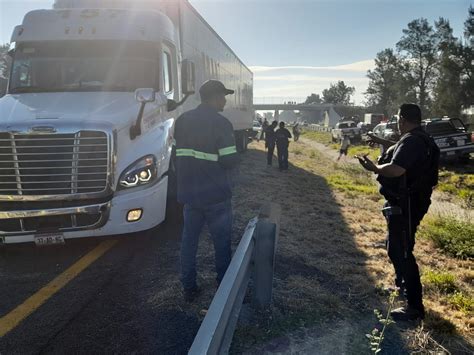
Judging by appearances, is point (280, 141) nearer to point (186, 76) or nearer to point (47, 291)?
point (186, 76)

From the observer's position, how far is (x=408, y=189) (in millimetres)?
3436

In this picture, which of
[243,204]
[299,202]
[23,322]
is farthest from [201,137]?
[299,202]

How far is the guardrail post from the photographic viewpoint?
317 centimetres

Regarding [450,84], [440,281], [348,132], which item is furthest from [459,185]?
[450,84]

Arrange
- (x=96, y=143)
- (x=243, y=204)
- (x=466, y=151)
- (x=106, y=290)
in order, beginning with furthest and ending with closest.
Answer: (x=466, y=151) → (x=243, y=204) → (x=96, y=143) → (x=106, y=290)

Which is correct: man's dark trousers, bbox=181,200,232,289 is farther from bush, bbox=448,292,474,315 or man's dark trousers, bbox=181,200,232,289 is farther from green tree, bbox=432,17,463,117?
green tree, bbox=432,17,463,117

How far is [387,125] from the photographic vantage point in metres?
22.4

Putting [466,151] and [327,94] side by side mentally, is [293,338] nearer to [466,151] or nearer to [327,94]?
[466,151]

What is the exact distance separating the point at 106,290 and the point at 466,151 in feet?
45.2

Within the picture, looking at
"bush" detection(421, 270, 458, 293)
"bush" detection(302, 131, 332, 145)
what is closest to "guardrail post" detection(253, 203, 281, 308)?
"bush" detection(421, 270, 458, 293)

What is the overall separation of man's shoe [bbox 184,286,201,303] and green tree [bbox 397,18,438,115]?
65858mm

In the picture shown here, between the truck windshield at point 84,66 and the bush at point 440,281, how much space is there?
14.2 feet

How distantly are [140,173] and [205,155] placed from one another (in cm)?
137

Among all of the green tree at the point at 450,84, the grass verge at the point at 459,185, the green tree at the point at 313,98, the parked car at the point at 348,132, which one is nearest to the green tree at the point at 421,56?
the green tree at the point at 450,84
